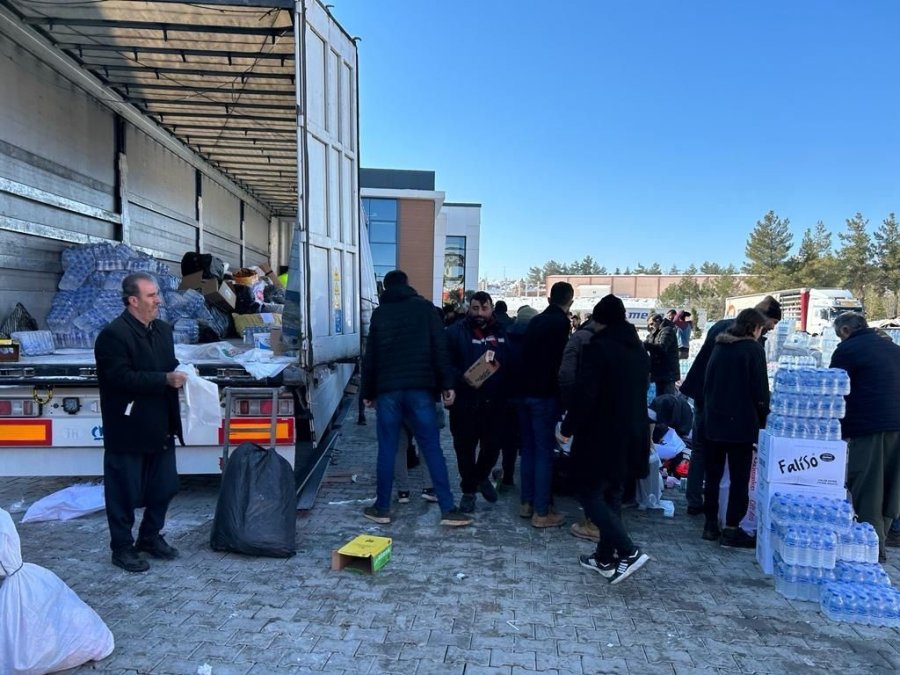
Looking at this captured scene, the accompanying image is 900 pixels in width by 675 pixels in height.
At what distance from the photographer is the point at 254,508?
3.80 metres

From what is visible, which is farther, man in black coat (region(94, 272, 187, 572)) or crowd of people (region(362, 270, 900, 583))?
crowd of people (region(362, 270, 900, 583))

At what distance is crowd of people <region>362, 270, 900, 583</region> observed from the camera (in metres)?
3.76

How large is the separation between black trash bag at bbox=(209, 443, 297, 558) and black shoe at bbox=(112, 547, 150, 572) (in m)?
0.42

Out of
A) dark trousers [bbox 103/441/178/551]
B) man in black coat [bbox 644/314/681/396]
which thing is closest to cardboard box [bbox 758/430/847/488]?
dark trousers [bbox 103/441/178/551]

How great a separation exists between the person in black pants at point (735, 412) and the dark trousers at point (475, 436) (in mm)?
1540

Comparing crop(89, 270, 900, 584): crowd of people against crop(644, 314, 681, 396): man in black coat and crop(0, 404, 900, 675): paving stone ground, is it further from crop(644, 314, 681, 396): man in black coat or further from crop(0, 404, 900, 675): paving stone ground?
crop(644, 314, 681, 396): man in black coat

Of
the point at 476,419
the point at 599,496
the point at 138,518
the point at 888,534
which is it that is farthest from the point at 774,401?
the point at 138,518

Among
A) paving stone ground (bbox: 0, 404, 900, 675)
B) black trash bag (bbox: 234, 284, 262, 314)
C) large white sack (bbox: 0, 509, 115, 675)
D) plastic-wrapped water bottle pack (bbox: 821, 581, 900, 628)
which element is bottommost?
paving stone ground (bbox: 0, 404, 900, 675)

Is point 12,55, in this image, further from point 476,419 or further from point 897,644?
point 897,644

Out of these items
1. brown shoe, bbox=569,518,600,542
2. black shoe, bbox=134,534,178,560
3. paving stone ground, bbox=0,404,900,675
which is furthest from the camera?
brown shoe, bbox=569,518,600,542

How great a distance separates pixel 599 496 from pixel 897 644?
156 cm

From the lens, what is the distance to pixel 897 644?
305cm

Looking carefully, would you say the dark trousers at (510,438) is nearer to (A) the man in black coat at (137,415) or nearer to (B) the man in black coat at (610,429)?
(B) the man in black coat at (610,429)

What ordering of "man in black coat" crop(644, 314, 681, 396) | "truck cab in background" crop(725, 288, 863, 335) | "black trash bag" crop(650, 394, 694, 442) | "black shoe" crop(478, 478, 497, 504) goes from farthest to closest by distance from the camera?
"truck cab in background" crop(725, 288, 863, 335), "man in black coat" crop(644, 314, 681, 396), "black trash bag" crop(650, 394, 694, 442), "black shoe" crop(478, 478, 497, 504)
